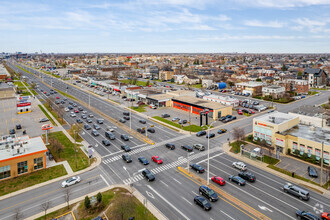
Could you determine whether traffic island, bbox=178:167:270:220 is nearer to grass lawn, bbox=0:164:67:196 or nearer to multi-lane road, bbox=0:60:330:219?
multi-lane road, bbox=0:60:330:219

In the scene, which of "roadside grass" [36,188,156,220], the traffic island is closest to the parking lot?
"roadside grass" [36,188,156,220]

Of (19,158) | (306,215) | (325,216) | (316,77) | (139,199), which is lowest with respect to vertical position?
(139,199)

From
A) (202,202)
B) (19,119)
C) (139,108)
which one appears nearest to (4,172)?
(202,202)

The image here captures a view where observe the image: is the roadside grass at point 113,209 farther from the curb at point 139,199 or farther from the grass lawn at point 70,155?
the grass lawn at point 70,155

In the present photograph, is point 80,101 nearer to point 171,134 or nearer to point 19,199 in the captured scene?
point 171,134

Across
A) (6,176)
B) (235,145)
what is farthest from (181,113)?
(6,176)

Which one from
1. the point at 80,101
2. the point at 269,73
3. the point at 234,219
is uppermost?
the point at 269,73

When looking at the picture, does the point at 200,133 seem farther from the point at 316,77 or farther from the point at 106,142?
the point at 316,77
